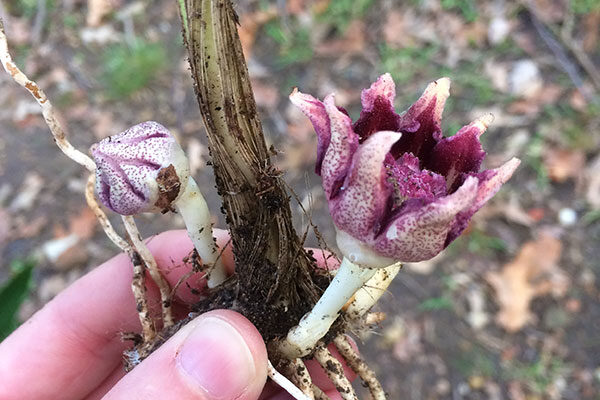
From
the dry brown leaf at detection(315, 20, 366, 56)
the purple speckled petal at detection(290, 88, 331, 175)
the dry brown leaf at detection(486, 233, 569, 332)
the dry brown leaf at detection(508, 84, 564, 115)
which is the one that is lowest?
the dry brown leaf at detection(486, 233, 569, 332)

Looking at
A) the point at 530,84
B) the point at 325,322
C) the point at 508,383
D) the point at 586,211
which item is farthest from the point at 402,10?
the point at 325,322

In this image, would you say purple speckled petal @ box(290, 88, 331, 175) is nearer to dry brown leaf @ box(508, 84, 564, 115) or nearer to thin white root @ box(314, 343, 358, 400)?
thin white root @ box(314, 343, 358, 400)

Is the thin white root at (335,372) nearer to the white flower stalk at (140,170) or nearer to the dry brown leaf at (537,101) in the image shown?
the white flower stalk at (140,170)

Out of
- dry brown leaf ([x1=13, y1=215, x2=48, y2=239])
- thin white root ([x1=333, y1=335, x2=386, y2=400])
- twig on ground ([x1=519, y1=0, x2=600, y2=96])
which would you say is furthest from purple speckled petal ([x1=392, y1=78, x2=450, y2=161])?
dry brown leaf ([x1=13, y1=215, x2=48, y2=239])

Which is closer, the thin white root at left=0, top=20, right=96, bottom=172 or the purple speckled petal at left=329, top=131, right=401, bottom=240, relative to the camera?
the purple speckled petal at left=329, top=131, right=401, bottom=240

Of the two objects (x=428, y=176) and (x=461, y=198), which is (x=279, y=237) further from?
(x=461, y=198)

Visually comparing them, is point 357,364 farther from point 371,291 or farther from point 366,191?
point 366,191

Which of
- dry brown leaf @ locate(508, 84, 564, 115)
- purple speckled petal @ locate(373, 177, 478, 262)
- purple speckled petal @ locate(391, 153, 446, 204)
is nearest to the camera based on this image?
purple speckled petal @ locate(373, 177, 478, 262)
